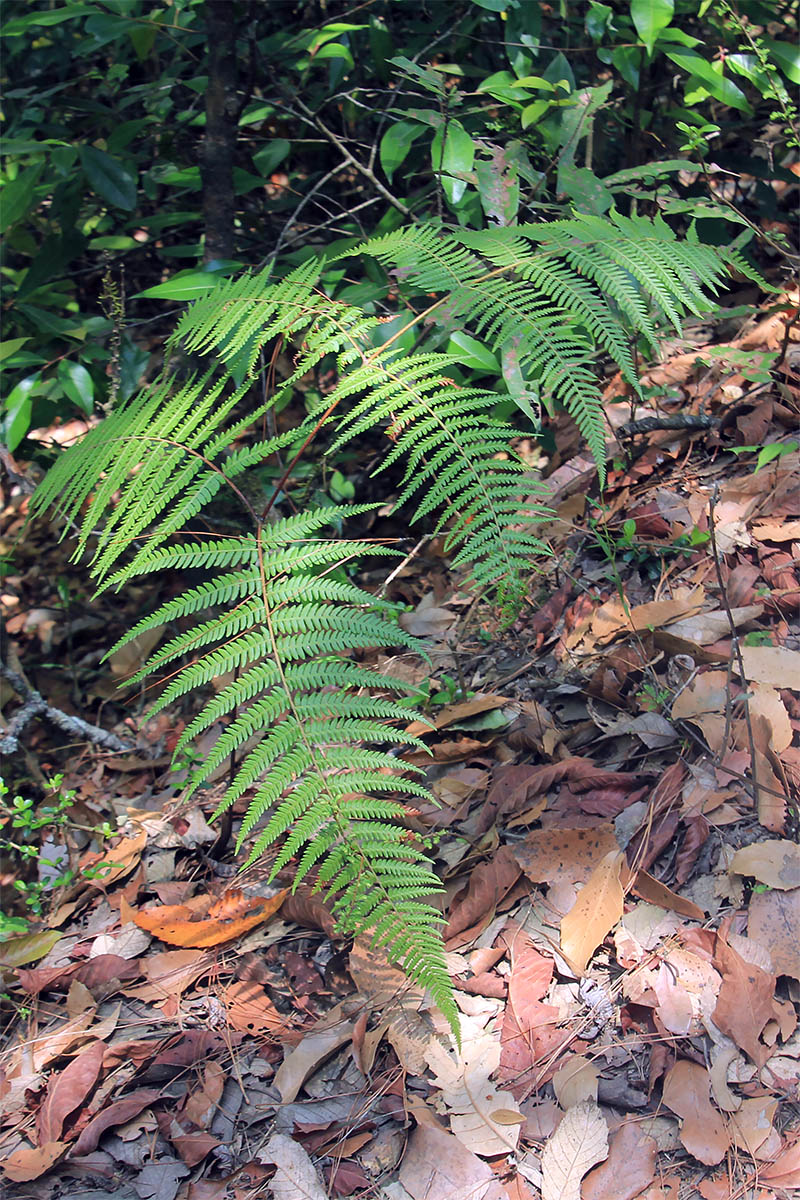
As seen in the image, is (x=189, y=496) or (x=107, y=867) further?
(x=107, y=867)

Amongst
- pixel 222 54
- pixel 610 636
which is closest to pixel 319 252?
pixel 222 54

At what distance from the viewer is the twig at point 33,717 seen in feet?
7.95

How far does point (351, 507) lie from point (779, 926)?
1.13 metres

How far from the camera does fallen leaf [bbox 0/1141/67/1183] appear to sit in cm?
165

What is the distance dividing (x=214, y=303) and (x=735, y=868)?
63.5 inches

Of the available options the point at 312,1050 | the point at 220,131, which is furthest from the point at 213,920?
the point at 220,131

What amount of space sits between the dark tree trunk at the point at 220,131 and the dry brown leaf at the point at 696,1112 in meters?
2.34

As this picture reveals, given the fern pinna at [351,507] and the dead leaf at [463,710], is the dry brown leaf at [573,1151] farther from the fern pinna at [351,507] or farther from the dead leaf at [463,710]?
the dead leaf at [463,710]

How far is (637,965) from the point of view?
→ 1.71 m

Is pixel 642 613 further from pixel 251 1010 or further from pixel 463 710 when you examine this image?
pixel 251 1010

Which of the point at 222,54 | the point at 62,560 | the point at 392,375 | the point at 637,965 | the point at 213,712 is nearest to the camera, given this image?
the point at 213,712

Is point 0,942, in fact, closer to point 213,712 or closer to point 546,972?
point 213,712

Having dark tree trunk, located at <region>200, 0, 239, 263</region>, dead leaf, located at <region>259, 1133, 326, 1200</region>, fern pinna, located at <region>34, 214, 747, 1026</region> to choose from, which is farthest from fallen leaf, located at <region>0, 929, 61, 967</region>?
dark tree trunk, located at <region>200, 0, 239, 263</region>

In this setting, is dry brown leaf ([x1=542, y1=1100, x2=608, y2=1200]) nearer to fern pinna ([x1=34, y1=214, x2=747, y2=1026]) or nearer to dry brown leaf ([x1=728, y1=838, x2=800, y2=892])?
fern pinna ([x1=34, y1=214, x2=747, y2=1026])
